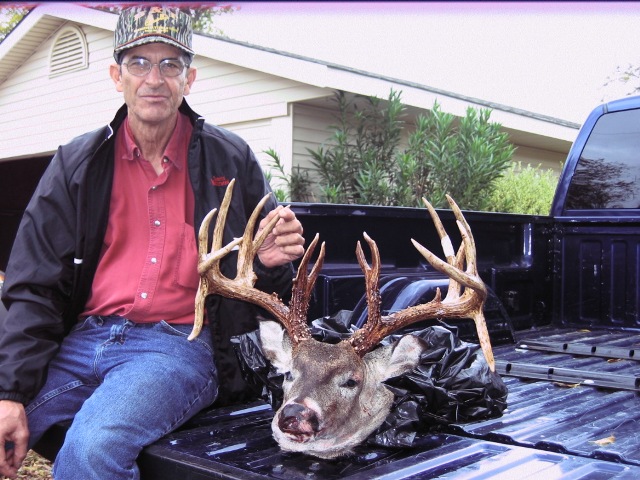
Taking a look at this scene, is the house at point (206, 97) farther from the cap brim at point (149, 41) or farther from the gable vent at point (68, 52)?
the cap brim at point (149, 41)

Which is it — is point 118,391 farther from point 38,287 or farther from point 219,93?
point 219,93

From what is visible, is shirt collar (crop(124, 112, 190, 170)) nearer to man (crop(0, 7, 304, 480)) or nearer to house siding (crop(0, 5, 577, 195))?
man (crop(0, 7, 304, 480))

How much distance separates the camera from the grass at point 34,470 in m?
5.81

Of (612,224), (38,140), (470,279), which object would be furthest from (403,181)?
(38,140)

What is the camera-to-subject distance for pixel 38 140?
14445mm

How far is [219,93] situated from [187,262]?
805 centimetres

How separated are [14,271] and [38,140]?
12427 millimetres

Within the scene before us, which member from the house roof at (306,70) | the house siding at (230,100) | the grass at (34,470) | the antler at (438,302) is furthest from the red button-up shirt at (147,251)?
the house siding at (230,100)

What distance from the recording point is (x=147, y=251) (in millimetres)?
3088

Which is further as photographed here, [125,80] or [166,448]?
[125,80]

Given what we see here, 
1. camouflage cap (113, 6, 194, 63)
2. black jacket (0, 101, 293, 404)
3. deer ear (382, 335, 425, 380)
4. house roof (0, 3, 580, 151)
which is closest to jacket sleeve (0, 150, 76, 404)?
black jacket (0, 101, 293, 404)

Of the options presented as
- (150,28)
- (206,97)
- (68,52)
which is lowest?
(150,28)

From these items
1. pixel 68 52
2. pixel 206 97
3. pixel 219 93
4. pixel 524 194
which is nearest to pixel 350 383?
pixel 219 93

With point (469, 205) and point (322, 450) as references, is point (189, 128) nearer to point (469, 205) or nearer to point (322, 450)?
point (322, 450)
